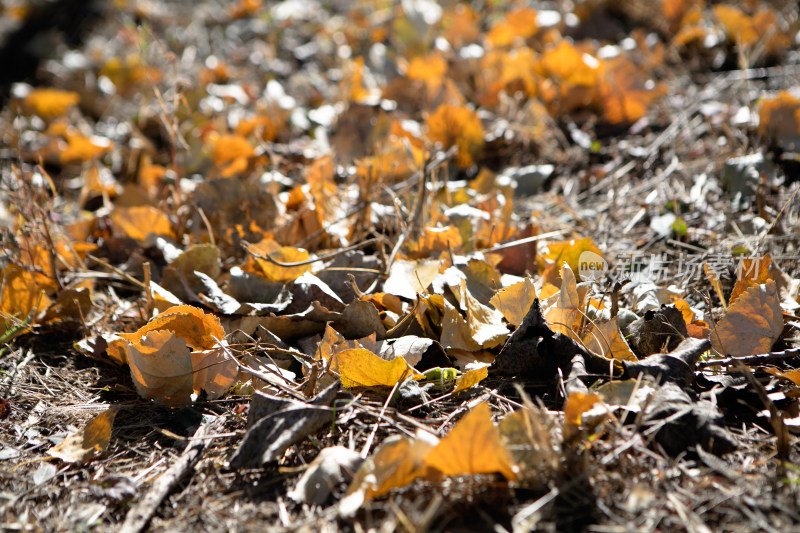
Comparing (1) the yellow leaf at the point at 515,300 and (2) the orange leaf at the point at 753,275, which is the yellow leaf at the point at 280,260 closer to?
(1) the yellow leaf at the point at 515,300

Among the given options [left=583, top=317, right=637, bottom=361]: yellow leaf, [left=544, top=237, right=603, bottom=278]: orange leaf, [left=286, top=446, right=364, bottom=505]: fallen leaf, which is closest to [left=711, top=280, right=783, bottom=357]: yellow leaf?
[left=583, top=317, right=637, bottom=361]: yellow leaf

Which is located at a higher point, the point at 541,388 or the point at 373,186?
the point at 373,186

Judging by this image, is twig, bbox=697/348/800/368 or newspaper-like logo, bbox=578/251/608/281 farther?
newspaper-like logo, bbox=578/251/608/281

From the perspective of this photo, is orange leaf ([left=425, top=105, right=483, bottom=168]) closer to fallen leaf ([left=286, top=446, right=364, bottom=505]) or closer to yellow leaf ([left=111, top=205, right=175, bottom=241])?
yellow leaf ([left=111, top=205, right=175, bottom=241])

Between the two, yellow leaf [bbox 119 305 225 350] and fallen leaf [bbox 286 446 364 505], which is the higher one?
yellow leaf [bbox 119 305 225 350]

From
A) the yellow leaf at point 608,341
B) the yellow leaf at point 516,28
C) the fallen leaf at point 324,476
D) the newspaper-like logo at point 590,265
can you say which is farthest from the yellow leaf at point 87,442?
the yellow leaf at point 516,28

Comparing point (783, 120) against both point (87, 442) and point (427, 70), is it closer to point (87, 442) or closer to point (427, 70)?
point (427, 70)

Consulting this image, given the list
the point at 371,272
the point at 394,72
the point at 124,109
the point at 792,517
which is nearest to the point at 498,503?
the point at 792,517

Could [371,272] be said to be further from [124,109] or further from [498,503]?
[124,109]

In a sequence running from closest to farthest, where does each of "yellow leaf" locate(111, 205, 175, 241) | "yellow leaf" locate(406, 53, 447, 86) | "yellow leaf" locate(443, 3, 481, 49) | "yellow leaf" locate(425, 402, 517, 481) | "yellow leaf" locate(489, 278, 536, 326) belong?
"yellow leaf" locate(425, 402, 517, 481), "yellow leaf" locate(489, 278, 536, 326), "yellow leaf" locate(111, 205, 175, 241), "yellow leaf" locate(406, 53, 447, 86), "yellow leaf" locate(443, 3, 481, 49)
